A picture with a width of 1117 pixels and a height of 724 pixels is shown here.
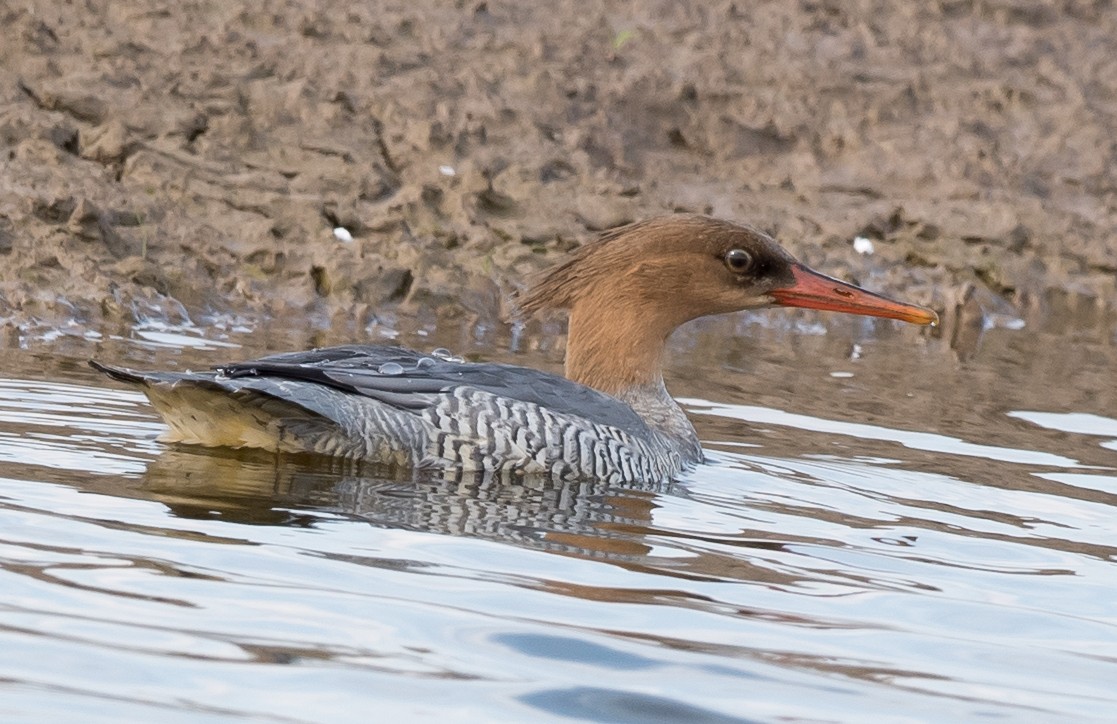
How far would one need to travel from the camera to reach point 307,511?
5734mm

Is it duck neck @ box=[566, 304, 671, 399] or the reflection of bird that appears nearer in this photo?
the reflection of bird

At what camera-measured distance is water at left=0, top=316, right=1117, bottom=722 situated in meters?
4.12

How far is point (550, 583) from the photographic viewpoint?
16.7 feet

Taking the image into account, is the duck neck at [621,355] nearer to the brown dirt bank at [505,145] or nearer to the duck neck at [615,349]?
the duck neck at [615,349]

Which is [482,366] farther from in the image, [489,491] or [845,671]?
[845,671]

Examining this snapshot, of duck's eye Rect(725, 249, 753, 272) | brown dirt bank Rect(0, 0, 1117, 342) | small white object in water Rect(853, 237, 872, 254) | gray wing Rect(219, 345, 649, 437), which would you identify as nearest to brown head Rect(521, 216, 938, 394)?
duck's eye Rect(725, 249, 753, 272)

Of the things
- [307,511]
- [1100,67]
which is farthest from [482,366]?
[1100,67]

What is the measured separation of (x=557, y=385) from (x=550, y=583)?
6.29 feet

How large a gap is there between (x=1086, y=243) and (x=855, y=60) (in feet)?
7.23

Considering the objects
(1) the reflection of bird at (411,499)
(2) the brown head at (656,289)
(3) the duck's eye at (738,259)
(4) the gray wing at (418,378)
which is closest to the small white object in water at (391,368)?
(4) the gray wing at (418,378)

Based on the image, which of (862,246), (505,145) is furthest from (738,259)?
(862,246)

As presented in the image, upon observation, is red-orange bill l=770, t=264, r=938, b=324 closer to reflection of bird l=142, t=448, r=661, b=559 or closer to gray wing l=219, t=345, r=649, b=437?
gray wing l=219, t=345, r=649, b=437

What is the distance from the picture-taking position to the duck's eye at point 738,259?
25.8 feet

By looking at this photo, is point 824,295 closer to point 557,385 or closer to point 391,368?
point 557,385
